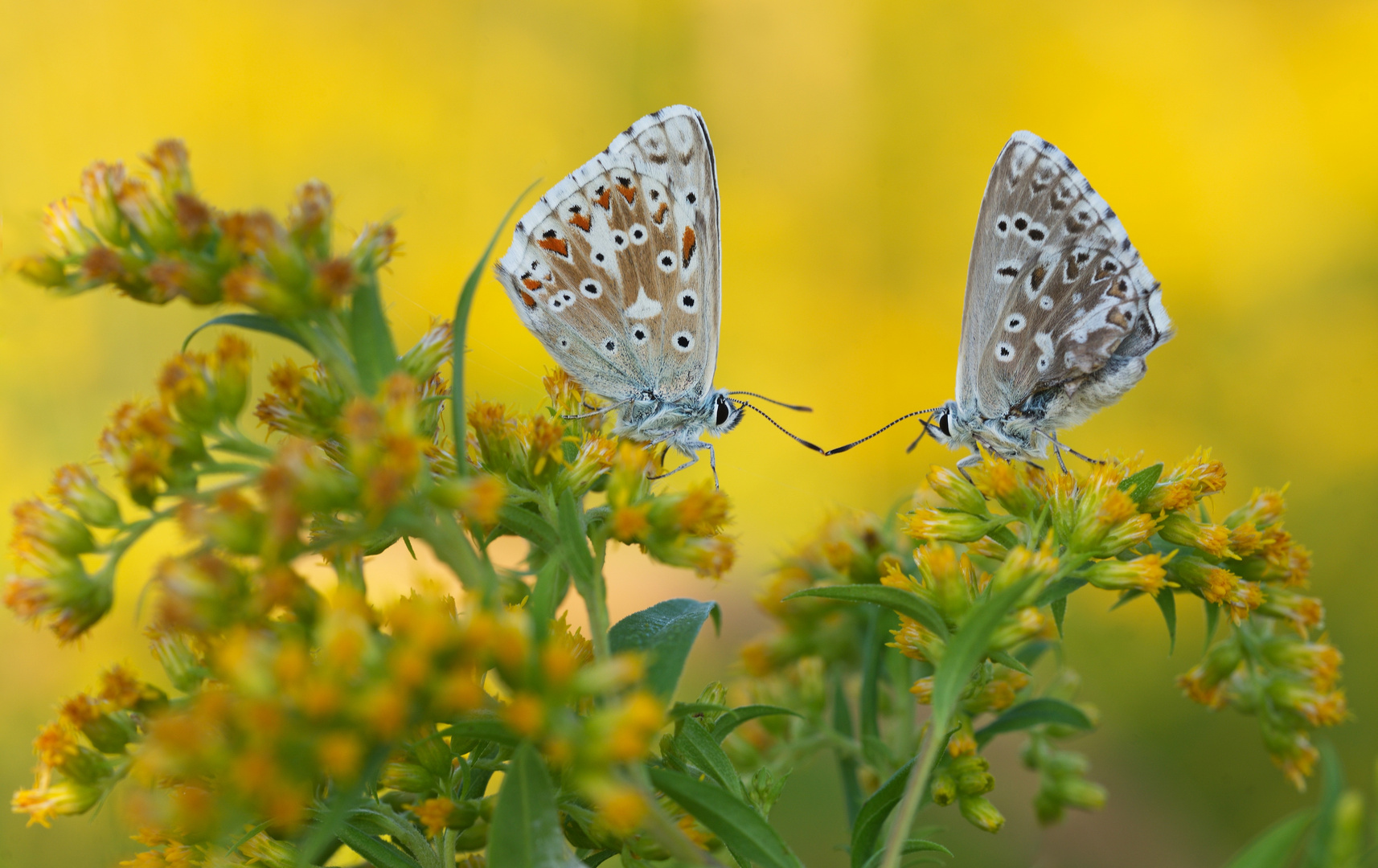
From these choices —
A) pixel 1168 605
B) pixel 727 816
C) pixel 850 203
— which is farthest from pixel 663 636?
pixel 850 203

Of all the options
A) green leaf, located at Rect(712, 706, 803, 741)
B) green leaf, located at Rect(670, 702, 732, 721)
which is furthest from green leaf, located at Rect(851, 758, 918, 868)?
green leaf, located at Rect(670, 702, 732, 721)

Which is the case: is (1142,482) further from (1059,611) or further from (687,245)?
(687,245)

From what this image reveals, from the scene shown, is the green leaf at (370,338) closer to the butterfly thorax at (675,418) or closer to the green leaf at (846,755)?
the green leaf at (846,755)

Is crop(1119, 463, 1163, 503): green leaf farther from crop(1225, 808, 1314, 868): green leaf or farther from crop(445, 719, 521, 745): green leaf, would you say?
crop(445, 719, 521, 745): green leaf

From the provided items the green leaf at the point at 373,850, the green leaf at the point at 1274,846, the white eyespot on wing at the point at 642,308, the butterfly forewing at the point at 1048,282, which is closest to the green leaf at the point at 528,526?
the green leaf at the point at 373,850

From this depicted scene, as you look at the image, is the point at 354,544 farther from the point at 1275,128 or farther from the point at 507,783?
the point at 1275,128

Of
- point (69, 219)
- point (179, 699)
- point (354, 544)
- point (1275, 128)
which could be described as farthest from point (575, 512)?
point (1275, 128)
